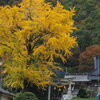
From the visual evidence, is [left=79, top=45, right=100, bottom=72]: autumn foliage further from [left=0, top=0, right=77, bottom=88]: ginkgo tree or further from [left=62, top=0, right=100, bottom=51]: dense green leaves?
[left=0, top=0, right=77, bottom=88]: ginkgo tree

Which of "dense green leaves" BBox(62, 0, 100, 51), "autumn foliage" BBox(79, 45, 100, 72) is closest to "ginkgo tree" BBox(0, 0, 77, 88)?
"autumn foliage" BBox(79, 45, 100, 72)

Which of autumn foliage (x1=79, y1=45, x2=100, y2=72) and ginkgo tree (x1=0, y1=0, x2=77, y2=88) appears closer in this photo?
ginkgo tree (x1=0, y1=0, x2=77, y2=88)

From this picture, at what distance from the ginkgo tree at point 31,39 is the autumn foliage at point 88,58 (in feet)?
64.8

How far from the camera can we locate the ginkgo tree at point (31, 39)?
532 inches

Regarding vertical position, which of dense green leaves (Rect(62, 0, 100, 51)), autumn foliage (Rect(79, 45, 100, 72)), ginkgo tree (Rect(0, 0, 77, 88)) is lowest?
ginkgo tree (Rect(0, 0, 77, 88))

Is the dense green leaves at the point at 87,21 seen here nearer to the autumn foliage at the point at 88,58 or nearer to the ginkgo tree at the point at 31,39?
the autumn foliage at the point at 88,58

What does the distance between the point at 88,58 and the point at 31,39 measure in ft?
67.9

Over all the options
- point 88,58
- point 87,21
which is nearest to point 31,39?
point 88,58

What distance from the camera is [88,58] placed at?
33.8 metres

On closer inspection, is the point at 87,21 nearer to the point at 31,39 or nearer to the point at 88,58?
the point at 88,58

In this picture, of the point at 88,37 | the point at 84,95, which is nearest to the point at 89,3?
the point at 88,37

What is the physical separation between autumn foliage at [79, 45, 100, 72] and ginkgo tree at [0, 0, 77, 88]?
1977 centimetres

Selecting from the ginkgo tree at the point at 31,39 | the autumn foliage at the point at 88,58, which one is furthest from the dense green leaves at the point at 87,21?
the ginkgo tree at the point at 31,39

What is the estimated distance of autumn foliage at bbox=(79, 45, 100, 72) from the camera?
33.7 meters
